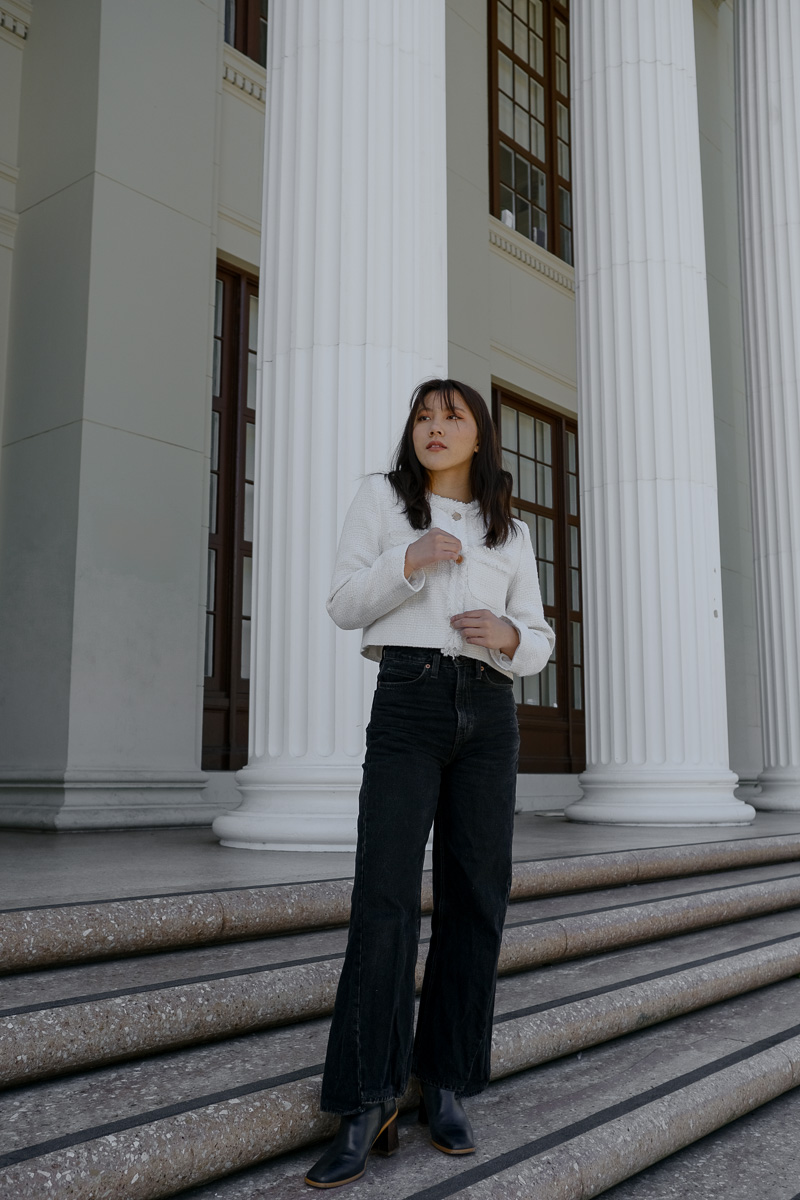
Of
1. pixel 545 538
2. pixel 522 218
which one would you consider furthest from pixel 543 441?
pixel 522 218

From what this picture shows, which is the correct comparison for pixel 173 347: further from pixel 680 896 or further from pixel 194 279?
pixel 680 896

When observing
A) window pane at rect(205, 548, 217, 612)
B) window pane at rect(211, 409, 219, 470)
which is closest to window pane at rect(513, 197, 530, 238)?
window pane at rect(211, 409, 219, 470)

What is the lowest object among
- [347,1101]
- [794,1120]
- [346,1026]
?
[794,1120]

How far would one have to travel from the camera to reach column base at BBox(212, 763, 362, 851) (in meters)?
4.87

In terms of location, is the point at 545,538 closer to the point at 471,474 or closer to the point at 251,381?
the point at 251,381

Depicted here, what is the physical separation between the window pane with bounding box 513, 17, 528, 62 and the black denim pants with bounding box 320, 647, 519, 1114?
12436 millimetres

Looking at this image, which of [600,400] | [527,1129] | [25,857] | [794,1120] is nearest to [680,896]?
[794,1120]

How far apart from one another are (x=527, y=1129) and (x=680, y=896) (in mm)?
2366

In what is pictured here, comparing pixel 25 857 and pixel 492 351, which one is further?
pixel 492 351

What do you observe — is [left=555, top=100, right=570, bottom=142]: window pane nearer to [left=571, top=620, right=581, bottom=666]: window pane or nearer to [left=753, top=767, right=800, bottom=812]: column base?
[left=571, top=620, right=581, bottom=666]: window pane

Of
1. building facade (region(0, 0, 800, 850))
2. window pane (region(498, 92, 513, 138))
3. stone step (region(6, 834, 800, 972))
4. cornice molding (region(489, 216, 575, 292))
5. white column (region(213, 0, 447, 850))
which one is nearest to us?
stone step (region(6, 834, 800, 972))

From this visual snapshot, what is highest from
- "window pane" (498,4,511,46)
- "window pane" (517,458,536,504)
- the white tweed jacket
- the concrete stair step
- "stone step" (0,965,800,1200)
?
"window pane" (498,4,511,46)

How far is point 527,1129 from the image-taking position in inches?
104

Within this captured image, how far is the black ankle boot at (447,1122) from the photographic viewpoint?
2436 mm
